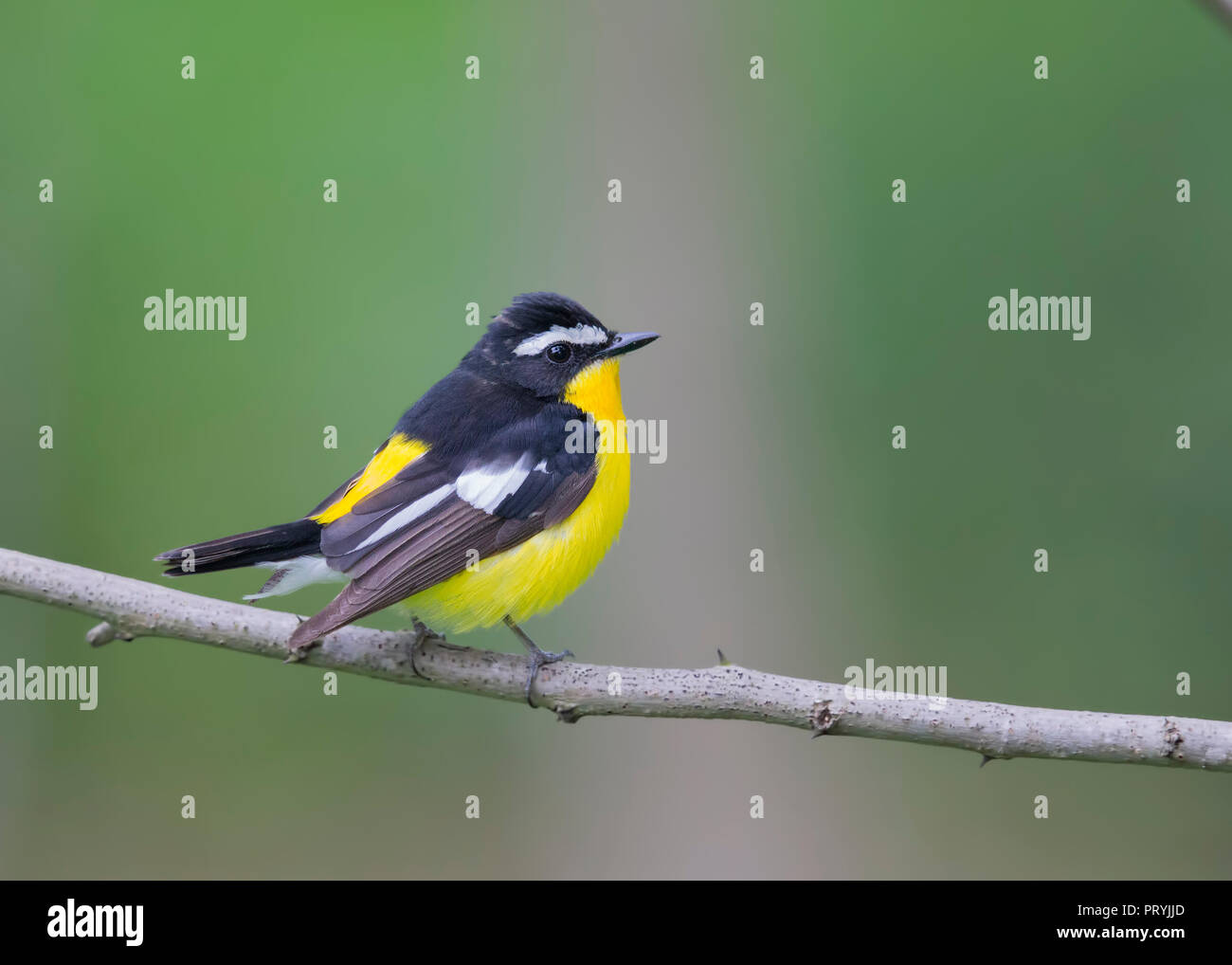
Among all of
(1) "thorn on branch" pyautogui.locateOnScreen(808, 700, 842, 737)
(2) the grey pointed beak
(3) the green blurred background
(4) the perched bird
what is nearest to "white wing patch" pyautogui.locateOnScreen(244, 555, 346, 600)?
(4) the perched bird

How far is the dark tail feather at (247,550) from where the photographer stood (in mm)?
4270

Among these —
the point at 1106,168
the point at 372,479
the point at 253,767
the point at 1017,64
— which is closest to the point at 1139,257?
the point at 1106,168

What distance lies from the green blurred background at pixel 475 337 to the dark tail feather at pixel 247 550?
3714 millimetres

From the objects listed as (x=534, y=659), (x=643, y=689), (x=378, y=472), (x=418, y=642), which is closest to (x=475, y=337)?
(x=378, y=472)

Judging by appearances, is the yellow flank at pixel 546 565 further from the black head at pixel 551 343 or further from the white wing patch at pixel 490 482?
the white wing patch at pixel 490 482

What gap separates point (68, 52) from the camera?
10242 millimetres

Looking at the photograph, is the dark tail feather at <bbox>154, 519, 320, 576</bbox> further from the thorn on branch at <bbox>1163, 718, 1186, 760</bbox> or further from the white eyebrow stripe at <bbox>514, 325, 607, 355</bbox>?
the thorn on branch at <bbox>1163, 718, 1186, 760</bbox>

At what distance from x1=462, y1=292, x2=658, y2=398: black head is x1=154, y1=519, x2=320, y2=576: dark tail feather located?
3.74 ft

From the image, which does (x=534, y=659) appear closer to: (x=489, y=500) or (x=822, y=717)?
(x=489, y=500)

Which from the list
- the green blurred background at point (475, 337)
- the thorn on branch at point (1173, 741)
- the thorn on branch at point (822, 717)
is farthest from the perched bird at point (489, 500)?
the green blurred background at point (475, 337)

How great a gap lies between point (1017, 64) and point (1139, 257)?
1.98 m

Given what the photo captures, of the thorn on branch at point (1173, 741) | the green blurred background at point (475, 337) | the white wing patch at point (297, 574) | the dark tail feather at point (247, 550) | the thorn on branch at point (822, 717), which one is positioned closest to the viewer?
the thorn on branch at point (1173, 741)

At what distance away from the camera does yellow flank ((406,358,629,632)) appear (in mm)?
4516

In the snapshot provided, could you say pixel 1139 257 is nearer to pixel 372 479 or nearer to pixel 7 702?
pixel 372 479
